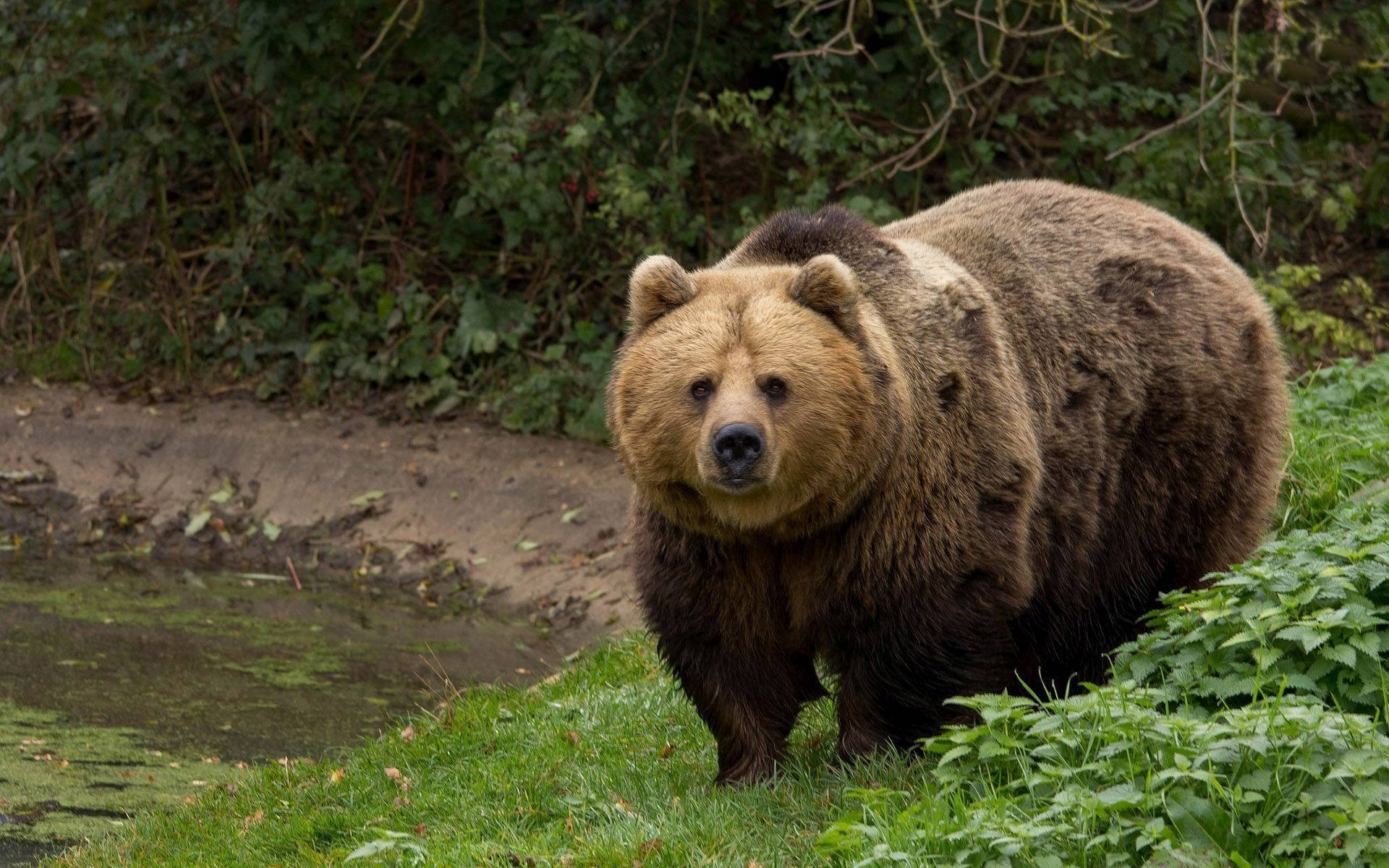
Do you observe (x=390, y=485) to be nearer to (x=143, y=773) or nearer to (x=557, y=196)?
(x=557, y=196)

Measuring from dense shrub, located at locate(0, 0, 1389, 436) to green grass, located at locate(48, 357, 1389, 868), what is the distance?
494 cm

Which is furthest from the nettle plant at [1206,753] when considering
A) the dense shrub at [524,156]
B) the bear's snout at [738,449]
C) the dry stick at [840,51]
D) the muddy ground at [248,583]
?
the dense shrub at [524,156]

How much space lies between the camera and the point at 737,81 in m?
11.8

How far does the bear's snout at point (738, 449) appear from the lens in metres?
4.24

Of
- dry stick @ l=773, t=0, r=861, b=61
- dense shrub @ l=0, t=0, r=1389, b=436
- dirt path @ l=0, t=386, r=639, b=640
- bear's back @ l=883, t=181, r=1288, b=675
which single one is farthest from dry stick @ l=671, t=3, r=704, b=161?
bear's back @ l=883, t=181, r=1288, b=675

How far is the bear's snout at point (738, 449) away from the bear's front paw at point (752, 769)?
1.05m

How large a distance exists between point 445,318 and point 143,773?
6291 mm

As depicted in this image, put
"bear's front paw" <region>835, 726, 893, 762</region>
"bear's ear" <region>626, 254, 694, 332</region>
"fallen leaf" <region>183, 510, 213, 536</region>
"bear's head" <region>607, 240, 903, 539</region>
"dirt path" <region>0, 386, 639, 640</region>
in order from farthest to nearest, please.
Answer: "fallen leaf" <region>183, 510, 213, 536</region>, "dirt path" <region>0, 386, 639, 640</region>, "bear's front paw" <region>835, 726, 893, 762</region>, "bear's ear" <region>626, 254, 694, 332</region>, "bear's head" <region>607, 240, 903, 539</region>

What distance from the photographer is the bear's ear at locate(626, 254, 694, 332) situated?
182 inches

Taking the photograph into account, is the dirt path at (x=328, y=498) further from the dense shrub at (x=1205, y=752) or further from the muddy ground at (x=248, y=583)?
the dense shrub at (x=1205, y=752)

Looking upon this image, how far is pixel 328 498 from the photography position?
1062 centimetres

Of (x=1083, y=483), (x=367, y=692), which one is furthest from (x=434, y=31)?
(x=1083, y=483)

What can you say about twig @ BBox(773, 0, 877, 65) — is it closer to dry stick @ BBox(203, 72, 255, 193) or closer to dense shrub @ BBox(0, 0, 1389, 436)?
dense shrub @ BBox(0, 0, 1389, 436)

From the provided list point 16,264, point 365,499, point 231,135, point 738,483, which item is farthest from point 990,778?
point 16,264
